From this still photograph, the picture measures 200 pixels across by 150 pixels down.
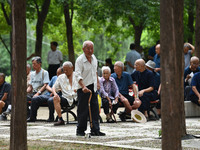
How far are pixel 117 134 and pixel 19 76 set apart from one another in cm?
435

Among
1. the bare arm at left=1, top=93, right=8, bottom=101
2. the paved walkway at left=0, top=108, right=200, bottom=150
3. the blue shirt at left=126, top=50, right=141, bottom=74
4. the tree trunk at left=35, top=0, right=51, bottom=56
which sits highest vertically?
the tree trunk at left=35, top=0, right=51, bottom=56

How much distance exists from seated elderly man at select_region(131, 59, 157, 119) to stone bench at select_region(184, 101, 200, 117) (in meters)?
1.45

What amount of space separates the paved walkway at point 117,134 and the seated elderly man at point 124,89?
0.53 metres

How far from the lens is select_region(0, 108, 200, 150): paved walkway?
32.2 feet

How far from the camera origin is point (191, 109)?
16953 mm

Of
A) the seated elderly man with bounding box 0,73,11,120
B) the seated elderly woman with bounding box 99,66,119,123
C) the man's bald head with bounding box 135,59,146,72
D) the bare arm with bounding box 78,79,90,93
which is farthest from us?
the seated elderly man with bounding box 0,73,11,120

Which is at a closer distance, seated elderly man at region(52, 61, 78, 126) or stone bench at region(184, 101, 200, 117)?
seated elderly man at region(52, 61, 78, 126)

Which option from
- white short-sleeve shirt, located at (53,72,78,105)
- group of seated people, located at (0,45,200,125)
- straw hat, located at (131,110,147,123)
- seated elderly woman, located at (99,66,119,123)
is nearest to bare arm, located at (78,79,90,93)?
group of seated people, located at (0,45,200,125)

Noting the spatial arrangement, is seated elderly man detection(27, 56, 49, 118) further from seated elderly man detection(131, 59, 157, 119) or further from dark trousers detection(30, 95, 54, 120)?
seated elderly man detection(131, 59, 157, 119)

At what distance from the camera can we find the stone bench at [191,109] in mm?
16828

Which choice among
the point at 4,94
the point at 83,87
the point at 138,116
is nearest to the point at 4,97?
the point at 4,94

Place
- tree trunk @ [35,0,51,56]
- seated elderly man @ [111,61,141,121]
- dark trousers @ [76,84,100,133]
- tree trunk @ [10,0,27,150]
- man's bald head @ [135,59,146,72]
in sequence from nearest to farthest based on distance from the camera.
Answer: tree trunk @ [10,0,27,150]
dark trousers @ [76,84,100,133]
seated elderly man @ [111,61,141,121]
man's bald head @ [135,59,146,72]
tree trunk @ [35,0,51,56]

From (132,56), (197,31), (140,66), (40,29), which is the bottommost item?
(140,66)

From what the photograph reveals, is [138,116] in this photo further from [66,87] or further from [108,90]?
[66,87]
